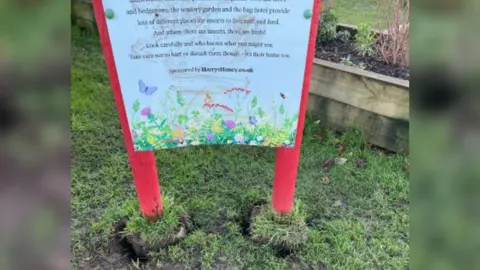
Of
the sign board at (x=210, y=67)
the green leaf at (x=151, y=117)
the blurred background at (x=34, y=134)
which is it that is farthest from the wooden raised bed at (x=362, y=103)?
the blurred background at (x=34, y=134)

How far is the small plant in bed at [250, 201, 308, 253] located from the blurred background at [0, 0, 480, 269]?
145 centimetres

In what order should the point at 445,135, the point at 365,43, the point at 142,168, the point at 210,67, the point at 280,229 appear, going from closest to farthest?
the point at 445,135, the point at 210,67, the point at 142,168, the point at 280,229, the point at 365,43

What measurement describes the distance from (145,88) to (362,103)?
1.65 metres

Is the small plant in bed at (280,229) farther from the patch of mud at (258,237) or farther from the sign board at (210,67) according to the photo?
the sign board at (210,67)

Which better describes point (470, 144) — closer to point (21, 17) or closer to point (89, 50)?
point (21, 17)

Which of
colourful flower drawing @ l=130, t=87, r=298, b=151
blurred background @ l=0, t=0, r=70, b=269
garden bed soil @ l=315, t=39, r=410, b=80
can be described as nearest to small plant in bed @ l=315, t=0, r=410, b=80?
garden bed soil @ l=315, t=39, r=410, b=80

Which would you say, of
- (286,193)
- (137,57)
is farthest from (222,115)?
(286,193)

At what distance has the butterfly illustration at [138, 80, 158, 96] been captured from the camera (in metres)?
1.91

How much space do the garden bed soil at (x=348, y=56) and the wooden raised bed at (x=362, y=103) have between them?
4.8 inches

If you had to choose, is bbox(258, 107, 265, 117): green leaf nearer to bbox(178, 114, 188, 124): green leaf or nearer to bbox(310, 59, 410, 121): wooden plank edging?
bbox(178, 114, 188, 124): green leaf

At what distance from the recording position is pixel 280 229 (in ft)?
7.77

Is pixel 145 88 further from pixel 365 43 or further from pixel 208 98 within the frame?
pixel 365 43

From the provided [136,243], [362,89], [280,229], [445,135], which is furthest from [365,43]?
[445,135]

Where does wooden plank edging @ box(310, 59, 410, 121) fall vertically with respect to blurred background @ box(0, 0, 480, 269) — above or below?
below
